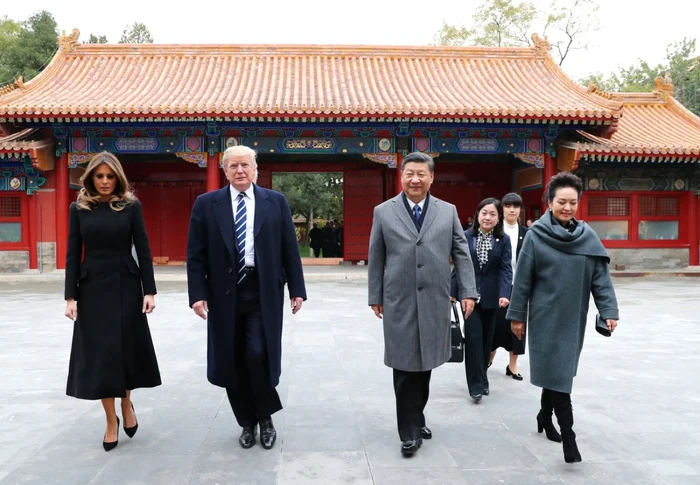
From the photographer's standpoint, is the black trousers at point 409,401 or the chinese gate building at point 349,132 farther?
the chinese gate building at point 349,132

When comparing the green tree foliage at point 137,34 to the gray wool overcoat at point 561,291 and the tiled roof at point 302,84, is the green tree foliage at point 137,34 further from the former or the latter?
the gray wool overcoat at point 561,291

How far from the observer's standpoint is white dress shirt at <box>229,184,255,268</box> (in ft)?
10.6

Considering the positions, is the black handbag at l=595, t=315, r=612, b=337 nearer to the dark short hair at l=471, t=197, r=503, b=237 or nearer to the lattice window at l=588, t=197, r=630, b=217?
the dark short hair at l=471, t=197, r=503, b=237

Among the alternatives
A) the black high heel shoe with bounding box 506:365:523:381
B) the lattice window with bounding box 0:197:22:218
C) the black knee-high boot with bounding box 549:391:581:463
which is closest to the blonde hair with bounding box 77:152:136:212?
the black knee-high boot with bounding box 549:391:581:463

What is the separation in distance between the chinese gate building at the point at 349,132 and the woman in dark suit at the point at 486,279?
765 cm

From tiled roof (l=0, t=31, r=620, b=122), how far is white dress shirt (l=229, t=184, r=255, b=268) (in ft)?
27.5

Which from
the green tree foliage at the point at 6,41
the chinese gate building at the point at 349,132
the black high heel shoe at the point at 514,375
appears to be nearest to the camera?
the black high heel shoe at the point at 514,375

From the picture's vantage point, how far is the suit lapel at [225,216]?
319cm

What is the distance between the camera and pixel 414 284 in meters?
3.18

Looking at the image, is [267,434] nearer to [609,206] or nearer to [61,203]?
[61,203]

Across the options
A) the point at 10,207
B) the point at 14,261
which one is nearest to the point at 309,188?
the point at 10,207

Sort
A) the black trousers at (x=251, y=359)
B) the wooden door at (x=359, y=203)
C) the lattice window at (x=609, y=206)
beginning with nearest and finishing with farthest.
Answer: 1. the black trousers at (x=251, y=359)
2. the lattice window at (x=609, y=206)
3. the wooden door at (x=359, y=203)

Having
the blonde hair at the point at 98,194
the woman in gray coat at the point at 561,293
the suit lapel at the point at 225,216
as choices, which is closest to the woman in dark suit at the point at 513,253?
the woman in gray coat at the point at 561,293

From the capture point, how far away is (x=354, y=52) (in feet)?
50.5
